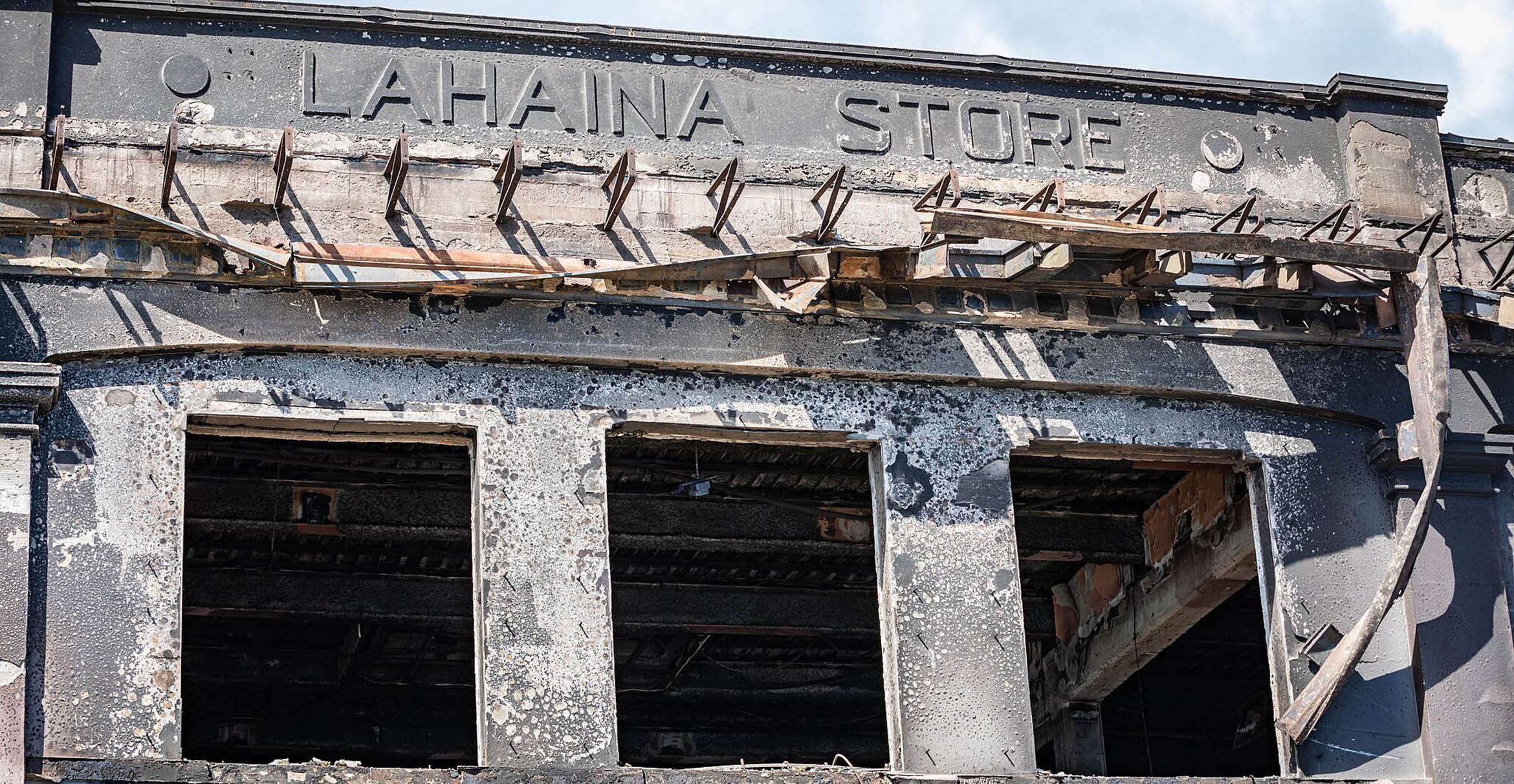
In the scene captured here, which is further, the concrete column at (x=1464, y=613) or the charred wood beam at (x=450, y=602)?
the charred wood beam at (x=450, y=602)

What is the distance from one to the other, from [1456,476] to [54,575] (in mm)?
8568

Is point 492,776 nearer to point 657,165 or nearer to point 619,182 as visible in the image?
point 619,182

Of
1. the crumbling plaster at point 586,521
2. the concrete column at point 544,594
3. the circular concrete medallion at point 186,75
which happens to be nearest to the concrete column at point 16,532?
the crumbling plaster at point 586,521

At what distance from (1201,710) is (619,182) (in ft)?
33.5

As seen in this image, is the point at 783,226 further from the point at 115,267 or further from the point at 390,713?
the point at 390,713

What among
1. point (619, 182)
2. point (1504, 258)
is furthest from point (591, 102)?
point (1504, 258)

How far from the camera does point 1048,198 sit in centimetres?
1375

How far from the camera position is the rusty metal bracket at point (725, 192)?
13305 millimetres

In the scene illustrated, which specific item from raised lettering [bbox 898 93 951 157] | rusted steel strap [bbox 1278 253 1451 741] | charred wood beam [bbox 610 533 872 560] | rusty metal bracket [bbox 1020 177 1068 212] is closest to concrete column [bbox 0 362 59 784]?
charred wood beam [bbox 610 533 872 560]

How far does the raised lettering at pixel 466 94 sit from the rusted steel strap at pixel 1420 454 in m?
5.79

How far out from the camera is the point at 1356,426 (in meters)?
14.5

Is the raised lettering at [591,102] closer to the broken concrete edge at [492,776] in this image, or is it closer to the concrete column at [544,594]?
the concrete column at [544,594]

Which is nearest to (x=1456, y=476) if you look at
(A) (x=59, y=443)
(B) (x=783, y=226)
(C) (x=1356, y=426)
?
(C) (x=1356, y=426)

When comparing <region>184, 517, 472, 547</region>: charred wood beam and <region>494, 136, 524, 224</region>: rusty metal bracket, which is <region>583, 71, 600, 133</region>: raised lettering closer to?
<region>494, 136, 524, 224</region>: rusty metal bracket
